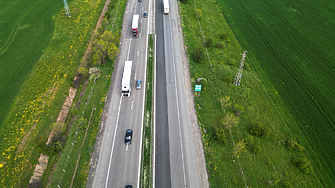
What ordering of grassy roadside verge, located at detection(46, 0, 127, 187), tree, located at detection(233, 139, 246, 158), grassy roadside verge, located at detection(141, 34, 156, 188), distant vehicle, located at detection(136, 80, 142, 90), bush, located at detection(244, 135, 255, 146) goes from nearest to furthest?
grassy roadside verge, located at detection(46, 0, 127, 187) → grassy roadside verge, located at detection(141, 34, 156, 188) → tree, located at detection(233, 139, 246, 158) → bush, located at detection(244, 135, 255, 146) → distant vehicle, located at detection(136, 80, 142, 90)

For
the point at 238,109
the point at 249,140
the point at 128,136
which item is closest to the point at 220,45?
the point at 238,109

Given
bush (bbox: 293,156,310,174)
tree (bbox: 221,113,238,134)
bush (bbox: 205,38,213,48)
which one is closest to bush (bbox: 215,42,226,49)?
bush (bbox: 205,38,213,48)

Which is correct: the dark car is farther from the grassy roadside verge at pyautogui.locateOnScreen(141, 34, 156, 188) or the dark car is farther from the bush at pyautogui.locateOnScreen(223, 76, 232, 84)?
the bush at pyautogui.locateOnScreen(223, 76, 232, 84)

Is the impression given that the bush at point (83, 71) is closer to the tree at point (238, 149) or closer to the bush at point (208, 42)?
the bush at point (208, 42)

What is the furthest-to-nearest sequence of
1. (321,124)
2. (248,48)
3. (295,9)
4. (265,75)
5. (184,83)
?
(295,9) < (248,48) < (265,75) < (184,83) < (321,124)

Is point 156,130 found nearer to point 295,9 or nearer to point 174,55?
point 174,55

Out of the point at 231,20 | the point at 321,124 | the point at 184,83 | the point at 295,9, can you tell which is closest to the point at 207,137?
the point at 184,83
